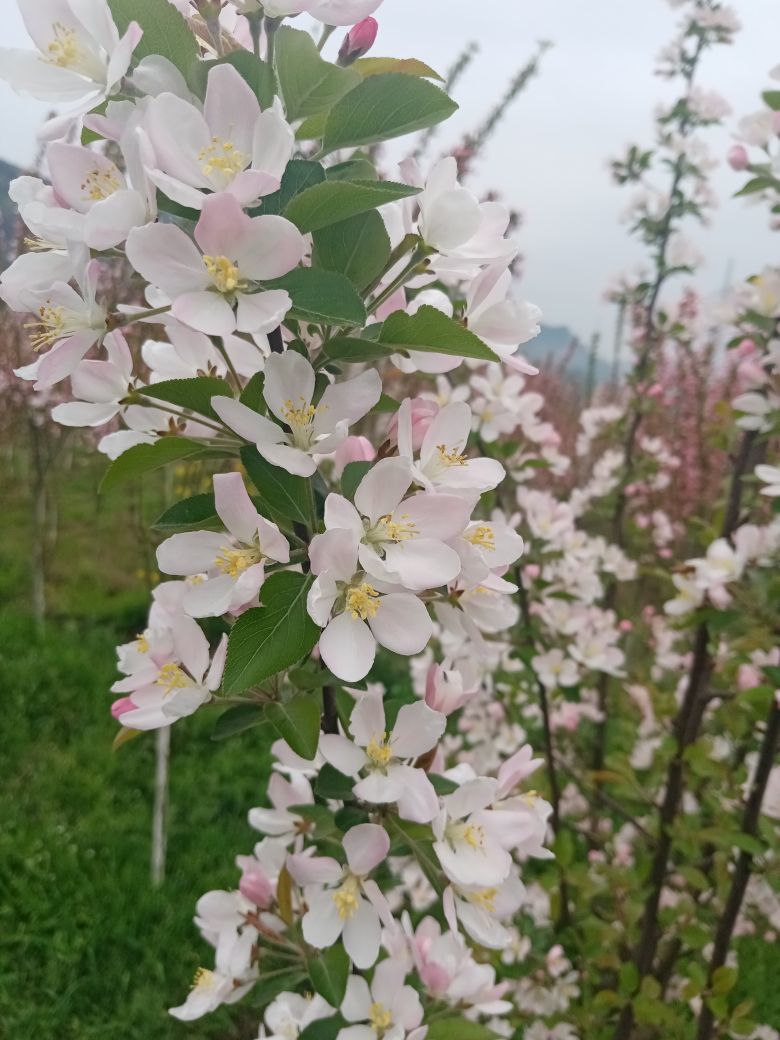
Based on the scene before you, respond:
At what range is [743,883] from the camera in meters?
1.76

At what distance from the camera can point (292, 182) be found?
2.43ft

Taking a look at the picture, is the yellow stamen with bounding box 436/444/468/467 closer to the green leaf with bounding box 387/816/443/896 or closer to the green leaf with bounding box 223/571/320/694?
the green leaf with bounding box 223/571/320/694

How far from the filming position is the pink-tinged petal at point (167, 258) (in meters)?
0.63

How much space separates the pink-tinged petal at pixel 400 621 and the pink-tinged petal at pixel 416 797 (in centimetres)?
19

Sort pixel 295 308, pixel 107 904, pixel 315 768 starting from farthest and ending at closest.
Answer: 1. pixel 107 904
2. pixel 315 768
3. pixel 295 308

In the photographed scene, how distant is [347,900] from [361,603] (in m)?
0.38

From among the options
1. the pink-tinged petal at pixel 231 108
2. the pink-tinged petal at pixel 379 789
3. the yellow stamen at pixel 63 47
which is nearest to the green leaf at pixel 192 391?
the pink-tinged petal at pixel 231 108

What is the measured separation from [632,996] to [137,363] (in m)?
2.79

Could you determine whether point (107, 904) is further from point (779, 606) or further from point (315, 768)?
point (779, 606)

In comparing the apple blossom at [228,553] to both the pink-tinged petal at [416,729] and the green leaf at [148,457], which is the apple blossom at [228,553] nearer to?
the green leaf at [148,457]

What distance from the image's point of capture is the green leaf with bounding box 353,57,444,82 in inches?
32.7

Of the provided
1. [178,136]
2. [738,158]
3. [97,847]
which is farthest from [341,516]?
[97,847]

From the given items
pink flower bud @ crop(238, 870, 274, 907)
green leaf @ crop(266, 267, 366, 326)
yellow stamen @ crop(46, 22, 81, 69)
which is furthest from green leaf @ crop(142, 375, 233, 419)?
pink flower bud @ crop(238, 870, 274, 907)

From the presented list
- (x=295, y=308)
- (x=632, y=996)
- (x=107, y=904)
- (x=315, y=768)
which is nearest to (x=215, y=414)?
(x=295, y=308)
